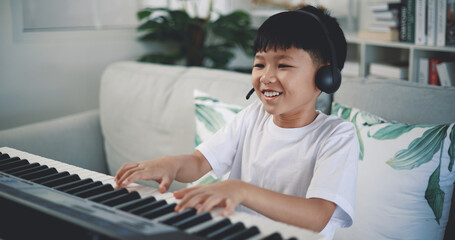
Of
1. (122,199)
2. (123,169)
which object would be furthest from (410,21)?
(122,199)

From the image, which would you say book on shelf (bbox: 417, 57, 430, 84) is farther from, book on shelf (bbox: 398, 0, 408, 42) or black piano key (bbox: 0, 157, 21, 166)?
black piano key (bbox: 0, 157, 21, 166)

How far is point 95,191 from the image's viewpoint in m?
0.81

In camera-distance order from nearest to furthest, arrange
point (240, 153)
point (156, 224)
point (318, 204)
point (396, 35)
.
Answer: point (156, 224) < point (318, 204) < point (240, 153) < point (396, 35)

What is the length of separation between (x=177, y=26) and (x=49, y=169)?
1744 mm

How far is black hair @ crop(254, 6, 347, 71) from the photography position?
3.43 feet

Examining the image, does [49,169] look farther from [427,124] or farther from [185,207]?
[427,124]

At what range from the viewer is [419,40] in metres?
2.29

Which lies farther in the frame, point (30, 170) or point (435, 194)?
point (435, 194)

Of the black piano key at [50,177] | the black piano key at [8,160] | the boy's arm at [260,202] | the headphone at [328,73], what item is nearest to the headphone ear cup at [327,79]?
the headphone at [328,73]

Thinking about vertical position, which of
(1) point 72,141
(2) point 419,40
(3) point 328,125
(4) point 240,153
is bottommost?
(1) point 72,141

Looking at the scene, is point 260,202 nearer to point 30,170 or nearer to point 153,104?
point 30,170

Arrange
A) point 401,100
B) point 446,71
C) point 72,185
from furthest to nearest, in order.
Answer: point 446,71 < point 401,100 < point 72,185

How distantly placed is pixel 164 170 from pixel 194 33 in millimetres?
1772

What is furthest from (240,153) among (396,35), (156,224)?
(396,35)
